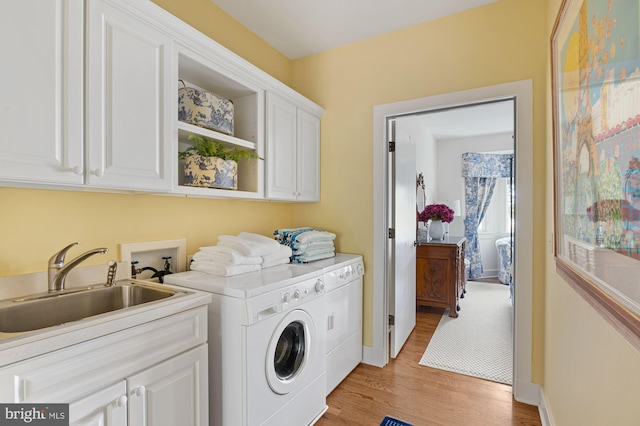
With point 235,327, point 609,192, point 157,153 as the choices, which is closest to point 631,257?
point 609,192

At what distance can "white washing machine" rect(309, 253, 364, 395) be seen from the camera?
211cm

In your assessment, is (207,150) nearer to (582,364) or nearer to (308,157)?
(308,157)

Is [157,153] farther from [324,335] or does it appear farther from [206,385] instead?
[324,335]

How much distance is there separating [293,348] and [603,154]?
1679 millimetres

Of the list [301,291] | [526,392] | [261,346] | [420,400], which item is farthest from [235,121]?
[526,392]

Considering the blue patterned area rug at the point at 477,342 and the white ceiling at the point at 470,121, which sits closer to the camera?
the blue patterned area rug at the point at 477,342

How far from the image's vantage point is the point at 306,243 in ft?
7.37

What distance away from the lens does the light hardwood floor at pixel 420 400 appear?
6.21 feet

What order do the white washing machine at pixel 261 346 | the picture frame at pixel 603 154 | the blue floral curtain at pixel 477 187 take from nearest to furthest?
the picture frame at pixel 603 154 → the white washing machine at pixel 261 346 → the blue floral curtain at pixel 477 187

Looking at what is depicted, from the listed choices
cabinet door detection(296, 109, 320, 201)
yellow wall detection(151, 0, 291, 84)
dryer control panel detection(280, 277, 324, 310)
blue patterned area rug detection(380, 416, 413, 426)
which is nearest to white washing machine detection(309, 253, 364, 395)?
dryer control panel detection(280, 277, 324, 310)

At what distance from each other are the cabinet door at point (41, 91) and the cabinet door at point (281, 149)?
1.15 meters

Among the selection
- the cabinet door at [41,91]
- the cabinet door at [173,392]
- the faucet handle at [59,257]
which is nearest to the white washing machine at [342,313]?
the cabinet door at [173,392]

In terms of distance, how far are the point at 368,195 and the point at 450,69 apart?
113 cm

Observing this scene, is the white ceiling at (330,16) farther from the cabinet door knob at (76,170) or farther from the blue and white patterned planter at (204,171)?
the cabinet door knob at (76,170)
